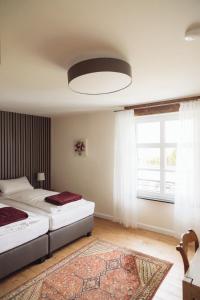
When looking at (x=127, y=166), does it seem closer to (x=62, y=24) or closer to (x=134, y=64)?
(x=134, y=64)

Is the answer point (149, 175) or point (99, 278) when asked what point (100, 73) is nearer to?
point (99, 278)

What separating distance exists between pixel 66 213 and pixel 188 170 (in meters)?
1.96

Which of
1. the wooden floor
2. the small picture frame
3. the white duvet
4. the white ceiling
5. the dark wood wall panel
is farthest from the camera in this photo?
the small picture frame

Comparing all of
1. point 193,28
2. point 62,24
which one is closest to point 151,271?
point 193,28

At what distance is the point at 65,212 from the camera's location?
2926 millimetres

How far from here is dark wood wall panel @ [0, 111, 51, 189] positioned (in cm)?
414

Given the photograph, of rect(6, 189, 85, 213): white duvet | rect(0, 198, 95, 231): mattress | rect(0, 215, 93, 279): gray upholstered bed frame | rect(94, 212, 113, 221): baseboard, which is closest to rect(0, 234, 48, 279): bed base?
rect(0, 215, 93, 279): gray upholstered bed frame

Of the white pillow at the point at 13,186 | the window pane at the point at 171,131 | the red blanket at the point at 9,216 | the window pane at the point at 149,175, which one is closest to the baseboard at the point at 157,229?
the window pane at the point at 149,175

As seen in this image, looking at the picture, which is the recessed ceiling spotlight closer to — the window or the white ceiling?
the white ceiling

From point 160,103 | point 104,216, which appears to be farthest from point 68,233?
point 160,103

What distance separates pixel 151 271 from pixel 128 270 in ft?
0.90

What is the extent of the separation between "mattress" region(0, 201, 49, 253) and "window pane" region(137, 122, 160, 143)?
2.21m

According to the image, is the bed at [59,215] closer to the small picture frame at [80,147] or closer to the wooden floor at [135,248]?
the wooden floor at [135,248]

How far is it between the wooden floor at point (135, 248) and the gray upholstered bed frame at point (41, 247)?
0.10 metres
